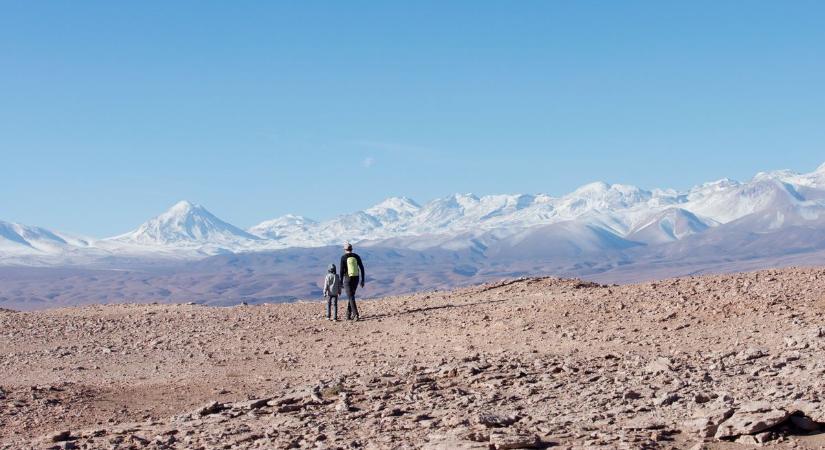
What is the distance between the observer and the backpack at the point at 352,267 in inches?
964

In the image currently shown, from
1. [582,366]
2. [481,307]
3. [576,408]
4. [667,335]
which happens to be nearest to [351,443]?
[576,408]

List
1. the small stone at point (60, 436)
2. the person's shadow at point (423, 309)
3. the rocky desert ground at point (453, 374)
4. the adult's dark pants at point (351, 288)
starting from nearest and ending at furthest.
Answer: the rocky desert ground at point (453, 374) → the small stone at point (60, 436) → the adult's dark pants at point (351, 288) → the person's shadow at point (423, 309)

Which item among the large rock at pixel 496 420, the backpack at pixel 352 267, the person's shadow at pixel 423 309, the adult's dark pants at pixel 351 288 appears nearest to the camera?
the large rock at pixel 496 420

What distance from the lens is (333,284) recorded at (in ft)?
81.5

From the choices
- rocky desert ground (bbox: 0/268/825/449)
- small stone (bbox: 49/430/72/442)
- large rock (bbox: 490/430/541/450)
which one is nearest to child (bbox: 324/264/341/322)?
rocky desert ground (bbox: 0/268/825/449)

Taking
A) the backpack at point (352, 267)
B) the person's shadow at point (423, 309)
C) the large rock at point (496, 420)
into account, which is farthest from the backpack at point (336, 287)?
the large rock at point (496, 420)

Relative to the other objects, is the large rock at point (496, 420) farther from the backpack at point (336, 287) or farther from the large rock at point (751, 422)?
the backpack at point (336, 287)

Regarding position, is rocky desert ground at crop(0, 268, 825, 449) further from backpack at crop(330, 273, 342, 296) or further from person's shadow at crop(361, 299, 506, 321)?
backpack at crop(330, 273, 342, 296)

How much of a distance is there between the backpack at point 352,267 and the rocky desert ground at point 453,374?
1.22 m

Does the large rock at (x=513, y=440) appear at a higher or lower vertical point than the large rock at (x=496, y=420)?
lower

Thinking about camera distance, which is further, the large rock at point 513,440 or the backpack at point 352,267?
the backpack at point 352,267

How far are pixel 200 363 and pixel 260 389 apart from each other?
4023 mm

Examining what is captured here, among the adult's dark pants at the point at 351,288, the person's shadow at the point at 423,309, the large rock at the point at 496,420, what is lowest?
the large rock at the point at 496,420

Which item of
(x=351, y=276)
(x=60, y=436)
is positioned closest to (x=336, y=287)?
(x=351, y=276)
